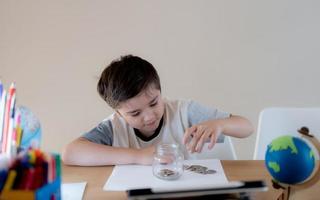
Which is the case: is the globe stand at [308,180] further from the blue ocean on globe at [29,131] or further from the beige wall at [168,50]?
the beige wall at [168,50]

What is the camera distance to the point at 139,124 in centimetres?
109

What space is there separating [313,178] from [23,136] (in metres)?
0.50

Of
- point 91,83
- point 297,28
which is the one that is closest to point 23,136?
point 91,83

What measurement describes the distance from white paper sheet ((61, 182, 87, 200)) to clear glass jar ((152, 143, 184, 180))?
0.57ft

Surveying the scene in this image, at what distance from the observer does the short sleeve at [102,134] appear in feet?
3.55

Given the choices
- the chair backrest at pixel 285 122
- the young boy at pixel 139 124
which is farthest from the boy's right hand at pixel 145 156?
the chair backrest at pixel 285 122

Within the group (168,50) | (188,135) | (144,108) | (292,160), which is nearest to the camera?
(292,160)

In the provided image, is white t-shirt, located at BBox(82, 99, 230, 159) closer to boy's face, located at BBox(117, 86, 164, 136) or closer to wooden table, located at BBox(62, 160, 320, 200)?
boy's face, located at BBox(117, 86, 164, 136)

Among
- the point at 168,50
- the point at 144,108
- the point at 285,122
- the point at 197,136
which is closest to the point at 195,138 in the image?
the point at 197,136

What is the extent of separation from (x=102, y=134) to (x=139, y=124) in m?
0.13

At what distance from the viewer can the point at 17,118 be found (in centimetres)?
59

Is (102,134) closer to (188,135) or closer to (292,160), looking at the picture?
(188,135)

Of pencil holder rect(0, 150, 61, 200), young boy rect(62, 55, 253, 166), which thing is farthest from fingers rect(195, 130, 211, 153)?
pencil holder rect(0, 150, 61, 200)

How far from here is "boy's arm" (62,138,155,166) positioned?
94 centimetres
